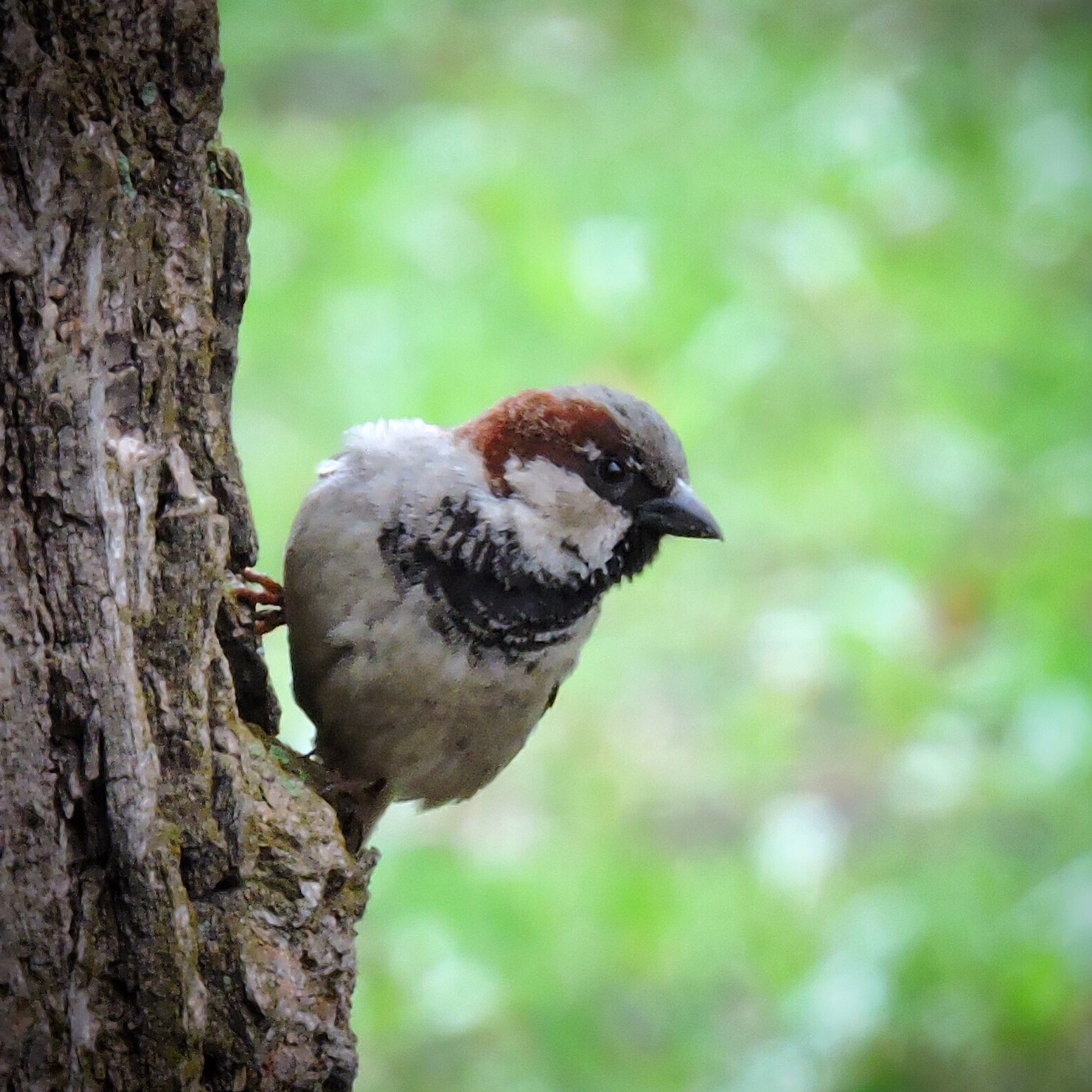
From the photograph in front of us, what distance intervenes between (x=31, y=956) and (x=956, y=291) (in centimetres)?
326

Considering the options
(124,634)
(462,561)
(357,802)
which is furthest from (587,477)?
(124,634)

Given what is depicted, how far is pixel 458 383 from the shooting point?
→ 128 inches

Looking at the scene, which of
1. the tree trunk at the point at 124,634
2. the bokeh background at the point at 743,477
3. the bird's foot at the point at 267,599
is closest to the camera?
the tree trunk at the point at 124,634

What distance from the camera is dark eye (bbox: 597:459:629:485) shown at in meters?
1.75

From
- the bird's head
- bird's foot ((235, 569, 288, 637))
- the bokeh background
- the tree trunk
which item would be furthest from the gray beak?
the bokeh background

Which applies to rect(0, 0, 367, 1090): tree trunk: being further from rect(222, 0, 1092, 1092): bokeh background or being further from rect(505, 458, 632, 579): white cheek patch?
rect(222, 0, 1092, 1092): bokeh background

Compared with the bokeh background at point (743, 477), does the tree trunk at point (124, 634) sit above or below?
below

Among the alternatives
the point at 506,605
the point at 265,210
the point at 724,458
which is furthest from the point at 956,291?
the point at 506,605

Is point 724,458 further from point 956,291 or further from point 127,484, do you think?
point 127,484

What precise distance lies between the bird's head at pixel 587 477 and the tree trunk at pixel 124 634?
1.55ft

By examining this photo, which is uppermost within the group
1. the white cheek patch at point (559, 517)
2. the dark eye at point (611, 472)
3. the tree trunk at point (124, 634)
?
the dark eye at point (611, 472)

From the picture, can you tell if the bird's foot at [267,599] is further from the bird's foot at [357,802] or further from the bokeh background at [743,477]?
the bokeh background at [743,477]

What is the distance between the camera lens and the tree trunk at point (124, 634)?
1185mm

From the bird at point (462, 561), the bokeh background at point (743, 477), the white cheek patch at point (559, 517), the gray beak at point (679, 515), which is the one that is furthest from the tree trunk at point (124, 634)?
the bokeh background at point (743, 477)
